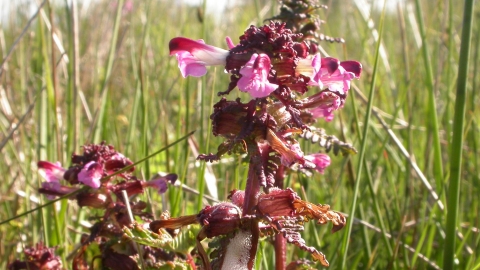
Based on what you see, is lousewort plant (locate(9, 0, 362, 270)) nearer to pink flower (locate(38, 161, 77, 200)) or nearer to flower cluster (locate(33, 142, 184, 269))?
flower cluster (locate(33, 142, 184, 269))

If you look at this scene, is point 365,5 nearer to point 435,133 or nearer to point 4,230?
point 435,133

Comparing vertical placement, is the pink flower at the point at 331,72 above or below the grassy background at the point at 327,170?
above

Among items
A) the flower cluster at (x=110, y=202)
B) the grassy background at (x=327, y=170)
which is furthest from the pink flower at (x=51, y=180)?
the grassy background at (x=327, y=170)

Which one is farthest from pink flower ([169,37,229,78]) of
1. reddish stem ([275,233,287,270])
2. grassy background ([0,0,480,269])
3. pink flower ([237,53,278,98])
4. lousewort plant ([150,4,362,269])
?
reddish stem ([275,233,287,270])

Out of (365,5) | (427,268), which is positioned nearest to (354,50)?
(365,5)

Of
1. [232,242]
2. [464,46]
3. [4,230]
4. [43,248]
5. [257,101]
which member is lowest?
[4,230]

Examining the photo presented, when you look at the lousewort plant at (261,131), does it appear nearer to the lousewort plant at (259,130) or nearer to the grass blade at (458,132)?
the lousewort plant at (259,130)
